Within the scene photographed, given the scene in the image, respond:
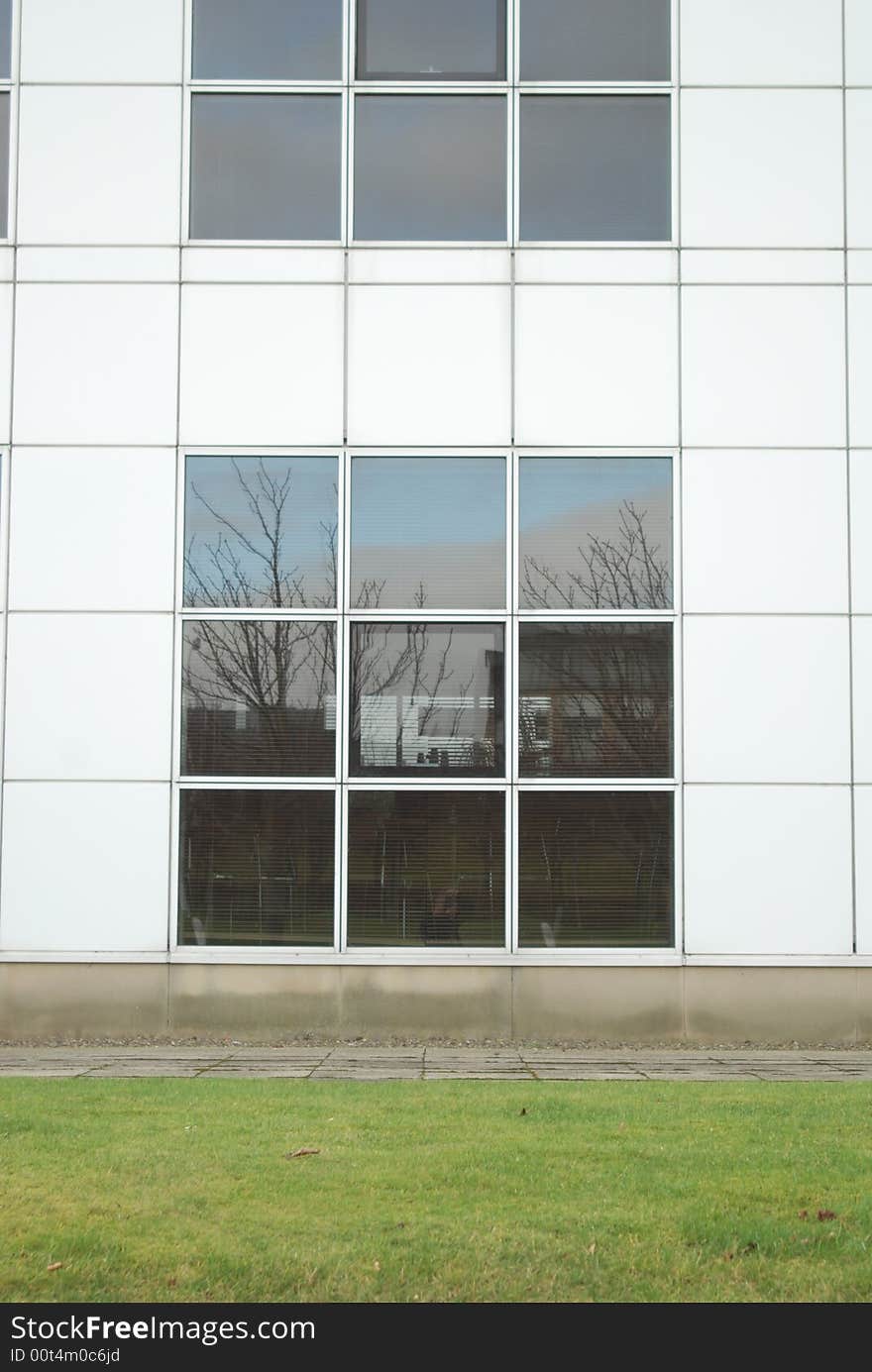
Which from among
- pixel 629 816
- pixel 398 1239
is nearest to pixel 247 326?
pixel 629 816

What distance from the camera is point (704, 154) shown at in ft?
46.2

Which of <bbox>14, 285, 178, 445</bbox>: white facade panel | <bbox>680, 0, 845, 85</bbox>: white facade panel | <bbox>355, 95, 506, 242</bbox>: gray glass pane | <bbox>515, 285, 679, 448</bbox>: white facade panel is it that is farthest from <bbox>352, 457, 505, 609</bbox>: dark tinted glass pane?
<bbox>680, 0, 845, 85</bbox>: white facade panel

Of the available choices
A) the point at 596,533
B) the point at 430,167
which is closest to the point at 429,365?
the point at 430,167

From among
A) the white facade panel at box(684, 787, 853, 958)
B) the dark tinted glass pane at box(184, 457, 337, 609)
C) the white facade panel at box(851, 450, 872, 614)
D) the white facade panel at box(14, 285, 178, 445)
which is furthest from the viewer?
the white facade panel at box(14, 285, 178, 445)

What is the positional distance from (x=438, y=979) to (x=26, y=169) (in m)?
8.64

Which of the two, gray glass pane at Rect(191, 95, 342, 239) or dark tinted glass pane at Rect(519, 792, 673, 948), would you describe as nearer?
dark tinted glass pane at Rect(519, 792, 673, 948)

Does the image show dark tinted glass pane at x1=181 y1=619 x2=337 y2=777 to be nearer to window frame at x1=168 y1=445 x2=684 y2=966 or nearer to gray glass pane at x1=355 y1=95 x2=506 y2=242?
window frame at x1=168 y1=445 x2=684 y2=966

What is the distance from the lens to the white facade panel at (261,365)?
548 inches

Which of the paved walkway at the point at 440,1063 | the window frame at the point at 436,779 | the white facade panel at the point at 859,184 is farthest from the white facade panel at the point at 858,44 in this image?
the paved walkway at the point at 440,1063

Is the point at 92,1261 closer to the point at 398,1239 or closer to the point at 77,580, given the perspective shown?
the point at 398,1239

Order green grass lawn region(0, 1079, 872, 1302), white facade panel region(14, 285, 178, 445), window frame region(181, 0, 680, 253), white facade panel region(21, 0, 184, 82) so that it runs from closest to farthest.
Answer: green grass lawn region(0, 1079, 872, 1302) → white facade panel region(14, 285, 178, 445) → window frame region(181, 0, 680, 253) → white facade panel region(21, 0, 184, 82)

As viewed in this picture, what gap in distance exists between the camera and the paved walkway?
11469 mm

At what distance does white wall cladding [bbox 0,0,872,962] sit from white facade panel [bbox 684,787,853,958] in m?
0.03
